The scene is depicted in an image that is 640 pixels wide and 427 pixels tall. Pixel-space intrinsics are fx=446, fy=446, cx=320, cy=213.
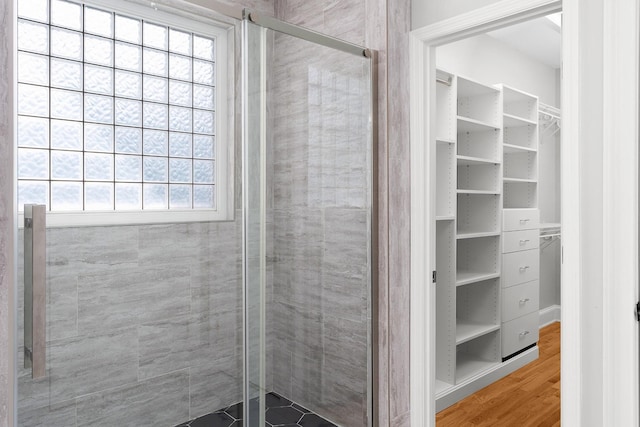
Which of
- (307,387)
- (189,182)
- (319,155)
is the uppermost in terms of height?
(319,155)

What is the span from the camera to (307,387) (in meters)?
1.87

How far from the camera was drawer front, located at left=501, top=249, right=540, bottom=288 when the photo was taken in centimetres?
340

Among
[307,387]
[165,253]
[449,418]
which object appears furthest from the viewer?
[449,418]

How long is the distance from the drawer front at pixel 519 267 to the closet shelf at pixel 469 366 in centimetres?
58

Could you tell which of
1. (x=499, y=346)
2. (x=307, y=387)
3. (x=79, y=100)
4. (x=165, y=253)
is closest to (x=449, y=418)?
(x=499, y=346)

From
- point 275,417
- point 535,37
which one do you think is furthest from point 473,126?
point 275,417

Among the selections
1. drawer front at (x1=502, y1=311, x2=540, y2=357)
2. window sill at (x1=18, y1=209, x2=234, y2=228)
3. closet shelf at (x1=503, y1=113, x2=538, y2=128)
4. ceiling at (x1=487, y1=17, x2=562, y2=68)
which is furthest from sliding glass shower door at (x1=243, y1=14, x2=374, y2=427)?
ceiling at (x1=487, y1=17, x2=562, y2=68)

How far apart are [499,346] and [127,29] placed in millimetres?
3030

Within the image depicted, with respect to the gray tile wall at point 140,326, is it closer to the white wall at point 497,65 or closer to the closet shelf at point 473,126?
the closet shelf at point 473,126

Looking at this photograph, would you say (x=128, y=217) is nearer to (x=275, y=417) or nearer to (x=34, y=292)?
(x=34, y=292)

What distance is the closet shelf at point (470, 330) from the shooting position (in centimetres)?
296

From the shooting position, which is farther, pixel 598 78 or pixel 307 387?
pixel 307 387

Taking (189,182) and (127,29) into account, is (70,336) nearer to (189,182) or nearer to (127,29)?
(189,182)

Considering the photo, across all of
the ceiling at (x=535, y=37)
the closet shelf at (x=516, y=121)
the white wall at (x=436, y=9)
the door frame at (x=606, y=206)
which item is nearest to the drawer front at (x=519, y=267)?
the closet shelf at (x=516, y=121)
